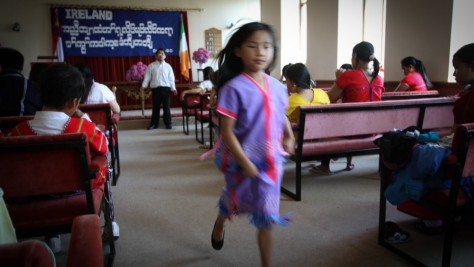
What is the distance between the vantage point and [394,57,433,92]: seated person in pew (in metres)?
4.45

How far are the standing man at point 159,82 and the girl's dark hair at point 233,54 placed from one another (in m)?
5.28

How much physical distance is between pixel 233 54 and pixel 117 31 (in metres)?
9.08

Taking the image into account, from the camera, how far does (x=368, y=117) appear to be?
2684 millimetres

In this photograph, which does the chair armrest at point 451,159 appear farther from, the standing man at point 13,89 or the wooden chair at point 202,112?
the wooden chair at point 202,112

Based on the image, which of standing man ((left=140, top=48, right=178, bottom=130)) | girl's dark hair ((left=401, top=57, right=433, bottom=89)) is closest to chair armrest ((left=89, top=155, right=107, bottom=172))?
girl's dark hair ((left=401, top=57, right=433, bottom=89))

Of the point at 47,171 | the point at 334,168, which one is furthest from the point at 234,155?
the point at 334,168

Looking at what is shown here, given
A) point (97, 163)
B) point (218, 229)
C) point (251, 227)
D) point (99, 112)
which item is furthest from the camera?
point (99, 112)

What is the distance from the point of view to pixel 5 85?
8.21 feet

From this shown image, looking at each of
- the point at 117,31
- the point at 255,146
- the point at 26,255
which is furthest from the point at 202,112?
the point at 117,31

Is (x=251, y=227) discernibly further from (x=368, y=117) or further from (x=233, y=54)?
(x=368, y=117)

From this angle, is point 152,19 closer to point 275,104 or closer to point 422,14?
point 422,14

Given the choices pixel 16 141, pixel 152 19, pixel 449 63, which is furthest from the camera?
pixel 152 19

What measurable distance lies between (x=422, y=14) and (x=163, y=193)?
13.7 feet

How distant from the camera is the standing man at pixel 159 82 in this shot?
662cm
